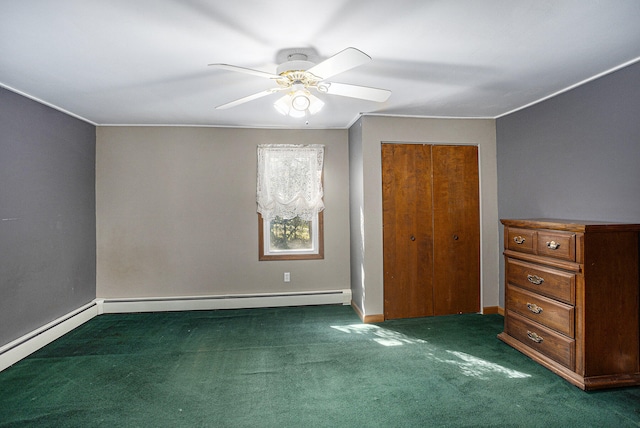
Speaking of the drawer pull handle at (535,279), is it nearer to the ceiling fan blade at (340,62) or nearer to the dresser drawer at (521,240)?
the dresser drawer at (521,240)

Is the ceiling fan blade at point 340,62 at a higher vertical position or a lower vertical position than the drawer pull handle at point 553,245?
higher

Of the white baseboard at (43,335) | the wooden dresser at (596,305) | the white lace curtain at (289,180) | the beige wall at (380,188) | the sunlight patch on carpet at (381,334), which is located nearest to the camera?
the wooden dresser at (596,305)

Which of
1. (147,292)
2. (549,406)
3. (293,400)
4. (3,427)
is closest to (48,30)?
(3,427)

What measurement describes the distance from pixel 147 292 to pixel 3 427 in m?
2.22

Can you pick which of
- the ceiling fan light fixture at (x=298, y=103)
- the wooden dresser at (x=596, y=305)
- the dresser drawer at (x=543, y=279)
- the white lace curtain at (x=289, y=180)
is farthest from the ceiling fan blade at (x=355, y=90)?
the white lace curtain at (x=289, y=180)

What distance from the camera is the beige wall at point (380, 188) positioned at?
379 cm

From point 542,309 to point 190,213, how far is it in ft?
12.4

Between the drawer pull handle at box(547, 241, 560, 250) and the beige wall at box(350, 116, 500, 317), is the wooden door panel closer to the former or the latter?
the beige wall at box(350, 116, 500, 317)

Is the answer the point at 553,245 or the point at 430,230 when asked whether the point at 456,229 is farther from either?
the point at 553,245

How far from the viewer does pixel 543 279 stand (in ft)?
8.93

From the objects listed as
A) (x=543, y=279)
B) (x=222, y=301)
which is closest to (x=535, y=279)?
(x=543, y=279)

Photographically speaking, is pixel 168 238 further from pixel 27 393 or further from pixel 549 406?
pixel 549 406

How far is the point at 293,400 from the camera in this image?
230cm

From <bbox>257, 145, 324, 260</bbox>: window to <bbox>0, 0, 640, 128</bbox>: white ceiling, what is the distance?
109 cm
